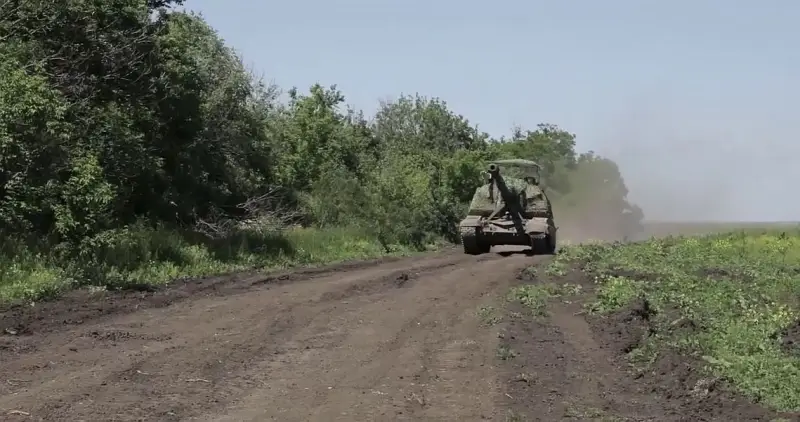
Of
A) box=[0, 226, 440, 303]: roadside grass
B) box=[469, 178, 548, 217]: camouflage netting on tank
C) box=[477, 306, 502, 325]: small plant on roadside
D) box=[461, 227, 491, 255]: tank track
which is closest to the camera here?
box=[477, 306, 502, 325]: small plant on roadside

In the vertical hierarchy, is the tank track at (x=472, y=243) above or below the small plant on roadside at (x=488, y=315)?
above

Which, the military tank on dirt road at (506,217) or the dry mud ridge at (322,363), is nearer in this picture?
the dry mud ridge at (322,363)

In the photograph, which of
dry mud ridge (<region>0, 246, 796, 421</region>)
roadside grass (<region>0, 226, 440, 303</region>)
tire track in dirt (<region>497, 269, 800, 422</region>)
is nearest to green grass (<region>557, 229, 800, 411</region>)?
tire track in dirt (<region>497, 269, 800, 422</region>)

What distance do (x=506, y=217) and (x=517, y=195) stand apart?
0.79 metres

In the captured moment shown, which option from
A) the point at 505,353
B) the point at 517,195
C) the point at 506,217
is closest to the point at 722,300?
the point at 505,353

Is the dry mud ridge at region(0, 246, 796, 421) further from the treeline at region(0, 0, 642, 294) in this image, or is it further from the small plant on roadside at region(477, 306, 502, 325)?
the treeline at region(0, 0, 642, 294)

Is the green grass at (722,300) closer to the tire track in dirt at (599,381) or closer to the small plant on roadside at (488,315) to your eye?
the tire track in dirt at (599,381)

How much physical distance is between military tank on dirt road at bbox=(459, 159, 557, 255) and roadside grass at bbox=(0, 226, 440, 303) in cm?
350

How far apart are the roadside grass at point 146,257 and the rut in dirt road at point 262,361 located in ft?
6.63

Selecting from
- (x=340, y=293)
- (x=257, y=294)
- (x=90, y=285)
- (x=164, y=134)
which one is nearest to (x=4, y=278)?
(x=90, y=285)

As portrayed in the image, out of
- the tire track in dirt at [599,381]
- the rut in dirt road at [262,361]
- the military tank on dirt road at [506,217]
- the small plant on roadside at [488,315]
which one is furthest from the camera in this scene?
the military tank on dirt road at [506,217]

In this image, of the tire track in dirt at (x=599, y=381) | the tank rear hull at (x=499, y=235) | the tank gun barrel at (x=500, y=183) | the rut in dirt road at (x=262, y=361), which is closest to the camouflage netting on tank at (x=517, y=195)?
the tank gun barrel at (x=500, y=183)

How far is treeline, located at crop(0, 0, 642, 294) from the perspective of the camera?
17.2m

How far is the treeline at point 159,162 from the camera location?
1716 centimetres
